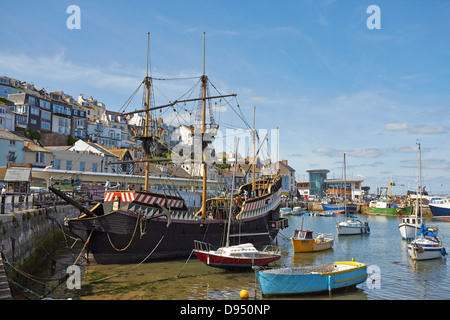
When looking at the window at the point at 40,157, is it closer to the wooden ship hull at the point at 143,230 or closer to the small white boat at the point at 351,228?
the wooden ship hull at the point at 143,230

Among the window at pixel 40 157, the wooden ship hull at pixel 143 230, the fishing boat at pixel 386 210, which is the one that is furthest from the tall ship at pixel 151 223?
the fishing boat at pixel 386 210

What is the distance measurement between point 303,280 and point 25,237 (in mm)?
16273

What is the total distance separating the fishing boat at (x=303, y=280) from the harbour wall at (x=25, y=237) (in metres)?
12.3

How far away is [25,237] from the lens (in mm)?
21953

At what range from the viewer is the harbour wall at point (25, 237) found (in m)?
18.0

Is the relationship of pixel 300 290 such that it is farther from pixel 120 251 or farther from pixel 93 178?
pixel 93 178

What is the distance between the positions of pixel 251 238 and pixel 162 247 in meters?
10.9

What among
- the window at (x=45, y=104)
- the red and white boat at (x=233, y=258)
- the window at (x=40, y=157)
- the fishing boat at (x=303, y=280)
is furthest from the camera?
the window at (x=45, y=104)

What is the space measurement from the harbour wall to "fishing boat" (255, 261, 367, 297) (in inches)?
484

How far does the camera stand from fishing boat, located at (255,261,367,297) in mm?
19084

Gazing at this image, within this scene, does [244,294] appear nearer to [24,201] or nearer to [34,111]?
[24,201]

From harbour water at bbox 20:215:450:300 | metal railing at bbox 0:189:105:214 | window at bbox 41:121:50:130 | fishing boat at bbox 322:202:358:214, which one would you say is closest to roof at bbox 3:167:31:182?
metal railing at bbox 0:189:105:214

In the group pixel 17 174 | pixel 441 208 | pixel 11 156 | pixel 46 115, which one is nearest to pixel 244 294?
pixel 17 174
